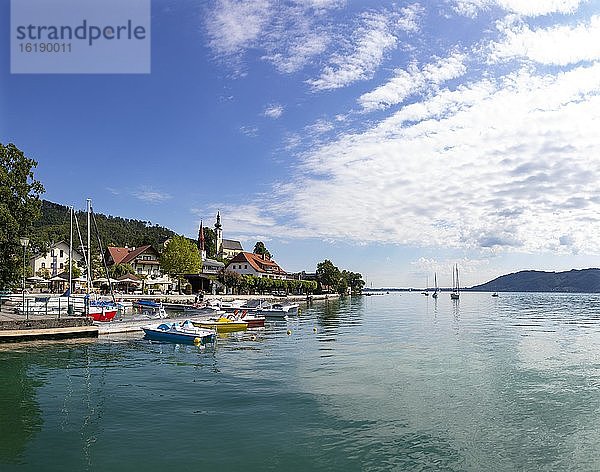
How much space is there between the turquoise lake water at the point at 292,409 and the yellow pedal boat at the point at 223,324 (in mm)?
8779

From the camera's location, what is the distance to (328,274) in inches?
5792

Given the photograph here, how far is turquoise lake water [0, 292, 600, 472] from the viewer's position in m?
14.0

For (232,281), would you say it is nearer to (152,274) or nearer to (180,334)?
(152,274)

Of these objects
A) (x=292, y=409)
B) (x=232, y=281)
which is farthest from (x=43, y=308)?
(x=232, y=281)

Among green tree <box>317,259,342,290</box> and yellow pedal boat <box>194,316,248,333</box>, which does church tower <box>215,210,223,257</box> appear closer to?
green tree <box>317,259,342,290</box>

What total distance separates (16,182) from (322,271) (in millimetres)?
112058

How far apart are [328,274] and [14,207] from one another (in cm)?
11110

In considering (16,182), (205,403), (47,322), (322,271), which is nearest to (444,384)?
(205,403)

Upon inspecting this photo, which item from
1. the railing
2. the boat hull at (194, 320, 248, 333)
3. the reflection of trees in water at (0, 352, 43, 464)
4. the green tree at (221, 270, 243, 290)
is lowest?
the reflection of trees in water at (0, 352, 43, 464)

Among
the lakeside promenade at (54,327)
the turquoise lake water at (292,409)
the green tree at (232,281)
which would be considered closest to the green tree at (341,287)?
the green tree at (232,281)

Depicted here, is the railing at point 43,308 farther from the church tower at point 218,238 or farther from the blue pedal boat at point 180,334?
the church tower at point 218,238

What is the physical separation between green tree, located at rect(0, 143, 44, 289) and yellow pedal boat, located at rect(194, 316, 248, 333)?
14.4 meters

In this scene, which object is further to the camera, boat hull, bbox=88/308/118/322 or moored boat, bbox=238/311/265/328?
moored boat, bbox=238/311/265/328

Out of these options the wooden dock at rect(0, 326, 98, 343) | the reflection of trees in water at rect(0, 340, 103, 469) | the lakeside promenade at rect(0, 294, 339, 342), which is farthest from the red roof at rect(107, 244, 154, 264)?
the reflection of trees in water at rect(0, 340, 103, 469)
